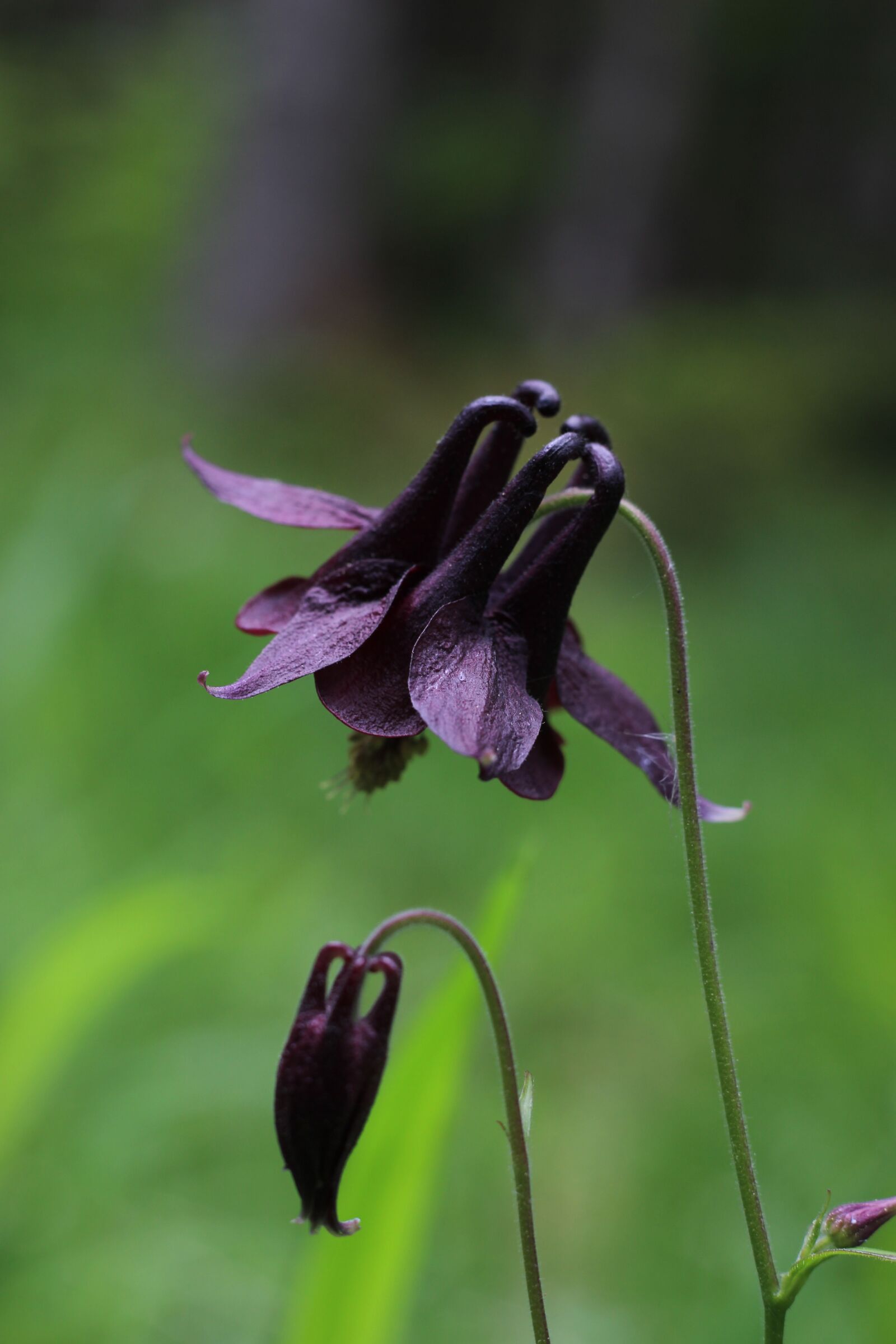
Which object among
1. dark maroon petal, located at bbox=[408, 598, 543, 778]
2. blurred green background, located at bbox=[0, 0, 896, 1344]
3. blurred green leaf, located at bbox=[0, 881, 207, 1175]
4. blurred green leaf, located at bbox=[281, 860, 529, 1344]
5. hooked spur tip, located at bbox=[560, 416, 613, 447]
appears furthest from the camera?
blurred green background, located at bbox=[0, 0, 896, 1344]

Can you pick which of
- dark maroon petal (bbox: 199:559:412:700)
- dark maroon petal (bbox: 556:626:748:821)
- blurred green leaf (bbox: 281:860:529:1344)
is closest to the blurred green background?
blurred green leaf (bbox: 281:860:529:1344)

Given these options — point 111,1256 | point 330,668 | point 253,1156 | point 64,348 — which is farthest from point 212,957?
point 64,348

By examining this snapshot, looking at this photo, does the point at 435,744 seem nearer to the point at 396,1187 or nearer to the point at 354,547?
the point at 396,1187

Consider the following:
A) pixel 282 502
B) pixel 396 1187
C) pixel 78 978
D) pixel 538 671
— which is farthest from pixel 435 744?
pixel 538 671

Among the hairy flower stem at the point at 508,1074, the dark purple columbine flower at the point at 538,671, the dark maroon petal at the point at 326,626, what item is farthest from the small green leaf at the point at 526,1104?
the dark maroon petal at the point at 326,626

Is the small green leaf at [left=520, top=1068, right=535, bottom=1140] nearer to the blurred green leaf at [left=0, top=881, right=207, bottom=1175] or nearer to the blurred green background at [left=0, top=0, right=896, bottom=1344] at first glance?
the blurred green background at [left=0, top=0, right=896, bottom=1344]
